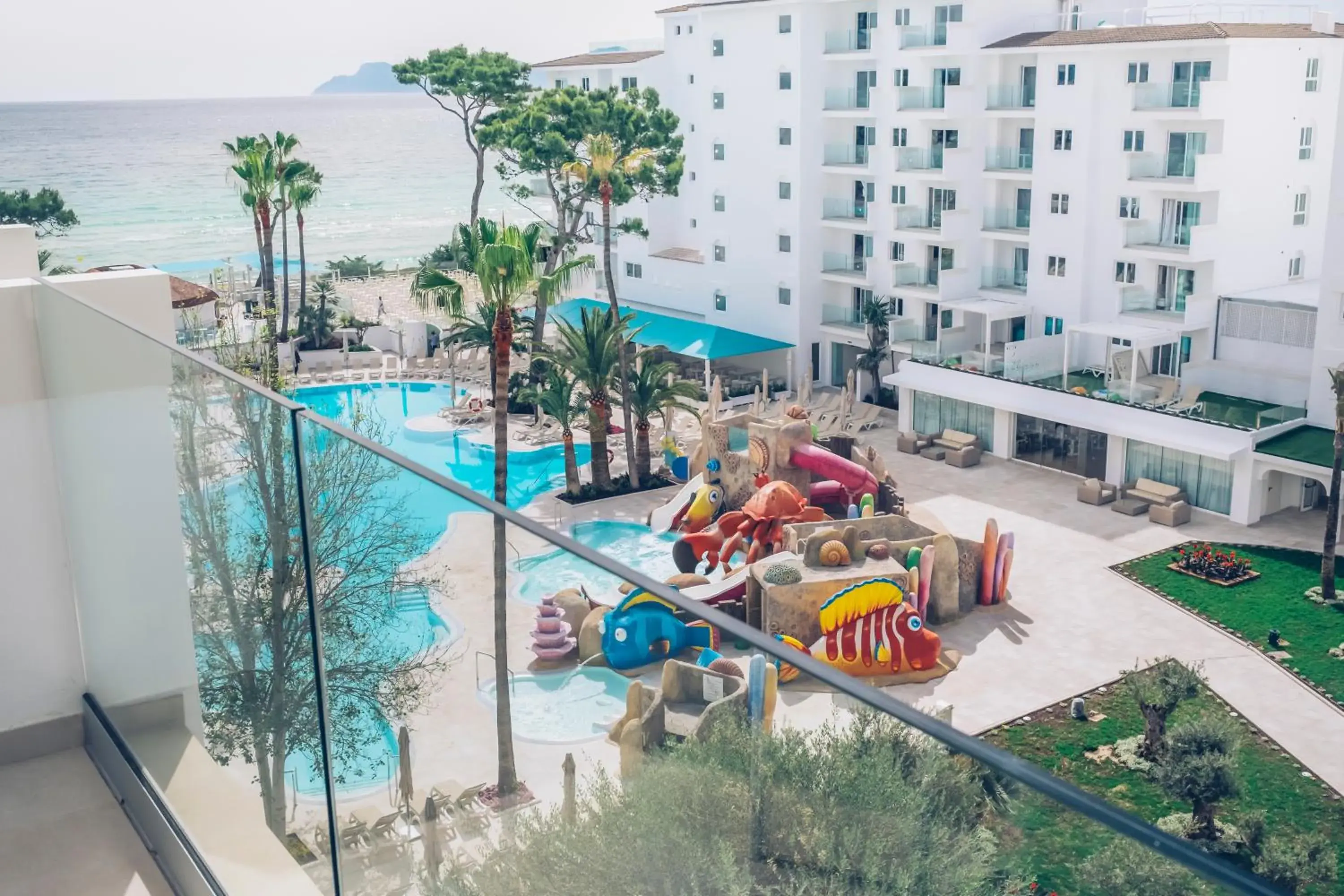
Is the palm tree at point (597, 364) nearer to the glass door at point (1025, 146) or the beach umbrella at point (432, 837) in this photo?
the glass door at point (1025, 146)

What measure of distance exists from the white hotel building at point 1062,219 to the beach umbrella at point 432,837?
2428 cm

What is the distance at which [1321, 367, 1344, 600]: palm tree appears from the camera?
21.4 meters

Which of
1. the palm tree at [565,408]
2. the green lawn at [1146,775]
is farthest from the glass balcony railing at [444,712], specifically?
the palm tree at [565,408]

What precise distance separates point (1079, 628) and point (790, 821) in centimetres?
1949

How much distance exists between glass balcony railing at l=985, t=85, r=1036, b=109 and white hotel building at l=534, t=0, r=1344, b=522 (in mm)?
62

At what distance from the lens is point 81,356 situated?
18.4 feet

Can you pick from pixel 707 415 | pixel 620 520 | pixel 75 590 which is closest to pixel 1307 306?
pixel 707 415

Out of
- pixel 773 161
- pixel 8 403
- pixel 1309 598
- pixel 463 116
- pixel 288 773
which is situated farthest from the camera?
pixel 463 116

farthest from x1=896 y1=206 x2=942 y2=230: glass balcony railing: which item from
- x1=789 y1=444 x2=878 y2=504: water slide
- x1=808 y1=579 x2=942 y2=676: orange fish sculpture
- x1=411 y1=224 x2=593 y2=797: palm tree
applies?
x1=808 y1=579 x2=942 y2=676: orange fish sculpture

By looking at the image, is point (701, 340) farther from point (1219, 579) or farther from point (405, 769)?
point (405, 769)

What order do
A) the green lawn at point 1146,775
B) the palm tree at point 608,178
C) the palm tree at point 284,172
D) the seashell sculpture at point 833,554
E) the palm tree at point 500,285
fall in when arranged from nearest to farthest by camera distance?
the green lawn at point 1146,775 → the seashell sculpture at point 833,554 → the palm tree at point 500,285 → the palm tree at point 608,178 → the palm tree at point 284,172

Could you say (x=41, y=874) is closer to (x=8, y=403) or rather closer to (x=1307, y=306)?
(x=8, y=403)

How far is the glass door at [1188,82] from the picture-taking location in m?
28.8

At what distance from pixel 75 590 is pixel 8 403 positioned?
989 mm
